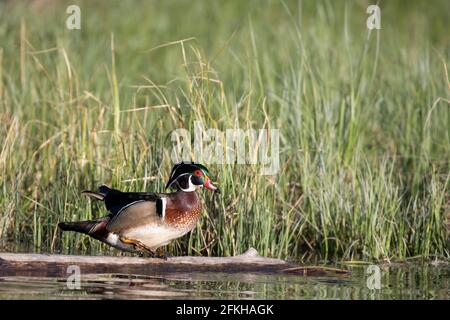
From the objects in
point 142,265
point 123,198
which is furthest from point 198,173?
point 142,265

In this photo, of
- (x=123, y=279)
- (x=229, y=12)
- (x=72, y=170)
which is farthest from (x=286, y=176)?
(x=229, y=12)

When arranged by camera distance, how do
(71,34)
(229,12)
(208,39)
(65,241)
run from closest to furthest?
(65,241) < (71,34) < (208,39) < (229,12)

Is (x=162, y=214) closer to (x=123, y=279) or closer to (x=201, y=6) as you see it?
(x=123, y=279)

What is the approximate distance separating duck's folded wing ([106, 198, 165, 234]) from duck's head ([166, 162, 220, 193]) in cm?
18

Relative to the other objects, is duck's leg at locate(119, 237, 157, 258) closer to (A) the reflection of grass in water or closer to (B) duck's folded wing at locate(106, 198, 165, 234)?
(B) duck's folded wing at locate(106, 198, 165, 234)

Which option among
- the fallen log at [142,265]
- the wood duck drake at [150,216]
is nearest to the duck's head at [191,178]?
the wood duck drake at [150,216]

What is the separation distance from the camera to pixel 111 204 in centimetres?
734

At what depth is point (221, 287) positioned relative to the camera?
6.75 meters

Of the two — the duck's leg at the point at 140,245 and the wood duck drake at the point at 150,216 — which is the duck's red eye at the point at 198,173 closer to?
the wood duck drake at the point at 150,216

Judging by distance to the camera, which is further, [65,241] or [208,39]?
[208,39]

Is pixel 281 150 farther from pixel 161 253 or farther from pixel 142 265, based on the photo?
pixel 142 265

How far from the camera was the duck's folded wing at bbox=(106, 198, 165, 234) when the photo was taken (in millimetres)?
7230

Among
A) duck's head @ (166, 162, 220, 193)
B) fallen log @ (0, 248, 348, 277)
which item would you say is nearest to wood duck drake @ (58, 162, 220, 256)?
duck's head @ (166, 162, 220, 193)
